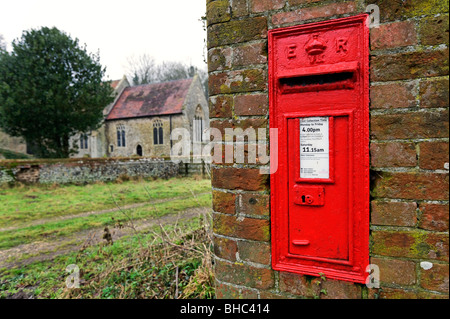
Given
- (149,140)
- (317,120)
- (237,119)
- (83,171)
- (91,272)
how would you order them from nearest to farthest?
(317,120)
(237,119)
(91,272)
(83,171)
(149,140)

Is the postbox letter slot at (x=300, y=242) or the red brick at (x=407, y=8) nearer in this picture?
the red brick at (x=407, y=8)

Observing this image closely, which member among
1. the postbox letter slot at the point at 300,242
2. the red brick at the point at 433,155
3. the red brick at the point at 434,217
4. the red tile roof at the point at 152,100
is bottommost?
the postbox letter slot at the point at 300,242

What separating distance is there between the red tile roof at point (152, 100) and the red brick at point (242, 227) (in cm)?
2265

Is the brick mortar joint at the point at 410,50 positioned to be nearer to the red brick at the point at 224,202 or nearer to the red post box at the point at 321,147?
the red post box at the point at 321,147

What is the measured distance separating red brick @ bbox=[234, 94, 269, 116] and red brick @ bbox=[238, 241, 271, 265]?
73 cm

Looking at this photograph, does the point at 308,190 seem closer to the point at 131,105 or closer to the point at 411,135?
the point at 411,135

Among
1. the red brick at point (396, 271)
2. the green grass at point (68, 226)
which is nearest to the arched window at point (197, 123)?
the green grass at point (68, 226)

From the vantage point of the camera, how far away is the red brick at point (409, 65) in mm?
1254

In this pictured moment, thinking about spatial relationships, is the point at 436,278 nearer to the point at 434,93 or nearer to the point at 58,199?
the point at 434,93

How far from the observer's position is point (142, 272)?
111 inches

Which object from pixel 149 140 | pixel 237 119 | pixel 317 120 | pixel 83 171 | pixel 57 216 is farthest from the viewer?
pixel 149 140

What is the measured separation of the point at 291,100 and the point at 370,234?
77 cm

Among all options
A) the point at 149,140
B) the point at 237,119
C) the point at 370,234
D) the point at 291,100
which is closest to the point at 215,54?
the point at 237,119

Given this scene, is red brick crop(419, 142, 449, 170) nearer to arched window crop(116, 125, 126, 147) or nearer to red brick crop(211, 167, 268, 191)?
red brick crop(211, 167, 268, 191)
